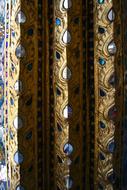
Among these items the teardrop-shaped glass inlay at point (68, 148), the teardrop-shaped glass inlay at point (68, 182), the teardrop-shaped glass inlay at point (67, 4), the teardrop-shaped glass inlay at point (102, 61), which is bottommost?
the teardrop-shaped glass inlay at point (68, 182)

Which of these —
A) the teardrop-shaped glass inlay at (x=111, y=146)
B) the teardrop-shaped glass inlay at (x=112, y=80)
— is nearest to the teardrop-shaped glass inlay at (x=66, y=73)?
the teardrop-shaped glass inlay at (x=112, y=80)

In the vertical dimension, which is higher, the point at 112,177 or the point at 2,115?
the point at 2,115

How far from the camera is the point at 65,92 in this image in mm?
1000

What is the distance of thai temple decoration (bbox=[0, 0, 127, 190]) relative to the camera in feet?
3.22

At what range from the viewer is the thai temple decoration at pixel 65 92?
0.98 m

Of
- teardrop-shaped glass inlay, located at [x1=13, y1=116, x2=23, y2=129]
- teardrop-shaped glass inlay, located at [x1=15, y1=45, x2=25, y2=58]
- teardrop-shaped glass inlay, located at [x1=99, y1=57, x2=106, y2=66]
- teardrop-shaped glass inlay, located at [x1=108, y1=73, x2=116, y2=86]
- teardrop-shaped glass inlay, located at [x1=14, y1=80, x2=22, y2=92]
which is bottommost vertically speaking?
teardrop-shaped glass inlay, located at [x1=13, y1=116, x2=23, y2=129]

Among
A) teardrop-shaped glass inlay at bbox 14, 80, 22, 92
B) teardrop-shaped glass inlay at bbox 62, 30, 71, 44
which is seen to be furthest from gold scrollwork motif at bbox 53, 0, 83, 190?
teardrop-shaped glass inlay at bbox 14, 80, 22, 92

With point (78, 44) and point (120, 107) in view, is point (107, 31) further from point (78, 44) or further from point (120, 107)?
point (120, 107)

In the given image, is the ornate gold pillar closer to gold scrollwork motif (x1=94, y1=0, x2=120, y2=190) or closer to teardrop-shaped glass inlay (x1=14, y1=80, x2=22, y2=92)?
gold scrollwork motif (x1=94, y1=0, x2=120, y2=190)

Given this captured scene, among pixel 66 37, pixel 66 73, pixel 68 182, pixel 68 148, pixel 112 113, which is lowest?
pixel 68 182

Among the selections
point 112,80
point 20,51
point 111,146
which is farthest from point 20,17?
point 111,146


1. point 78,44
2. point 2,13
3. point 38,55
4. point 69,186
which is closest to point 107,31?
point 78,44

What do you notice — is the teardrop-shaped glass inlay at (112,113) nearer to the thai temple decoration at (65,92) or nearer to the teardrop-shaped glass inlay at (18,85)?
the thai temple decoration at (65,92)

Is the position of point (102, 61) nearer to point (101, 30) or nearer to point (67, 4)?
point (101, 30)
